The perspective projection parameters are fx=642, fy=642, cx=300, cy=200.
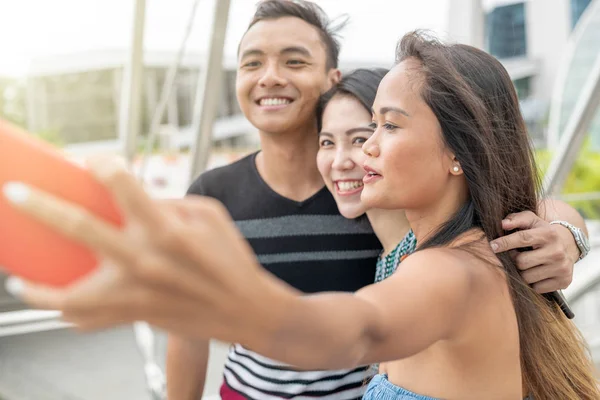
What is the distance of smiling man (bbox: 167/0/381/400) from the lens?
1.66 meters

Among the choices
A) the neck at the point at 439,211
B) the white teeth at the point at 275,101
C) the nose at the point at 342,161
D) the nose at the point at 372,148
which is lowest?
the nose at the point at 342,161

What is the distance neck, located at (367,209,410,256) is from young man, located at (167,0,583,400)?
0.24ft

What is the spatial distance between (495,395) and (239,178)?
97 cm

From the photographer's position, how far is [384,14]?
3.70 metres

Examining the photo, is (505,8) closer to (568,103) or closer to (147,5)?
(568,103)

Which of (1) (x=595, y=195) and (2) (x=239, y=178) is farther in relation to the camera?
(1) (x=595, y=195)

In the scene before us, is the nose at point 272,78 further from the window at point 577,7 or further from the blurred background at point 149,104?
the window at point 577,7

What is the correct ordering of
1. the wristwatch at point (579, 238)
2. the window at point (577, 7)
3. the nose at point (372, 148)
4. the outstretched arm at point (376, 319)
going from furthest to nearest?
the window at point (577, 7), the wristwatch at point (579, 238), the nose at point (372, 148), the outstretched arm at point (376, 319)

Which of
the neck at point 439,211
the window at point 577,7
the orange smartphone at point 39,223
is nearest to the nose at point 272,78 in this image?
the neck at point 439,211

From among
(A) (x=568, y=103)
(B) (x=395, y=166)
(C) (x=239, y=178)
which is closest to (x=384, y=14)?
(C) (x=239, y=178)

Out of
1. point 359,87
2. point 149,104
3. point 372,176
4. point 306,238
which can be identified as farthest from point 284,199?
point 149,104

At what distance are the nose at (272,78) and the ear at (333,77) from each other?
0.53 ft

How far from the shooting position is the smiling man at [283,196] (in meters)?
1.66

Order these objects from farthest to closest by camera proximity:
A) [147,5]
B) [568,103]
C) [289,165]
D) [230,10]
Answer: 1. [568,103]
2. [147,5]
3. [230,10]
4. [289,165]
